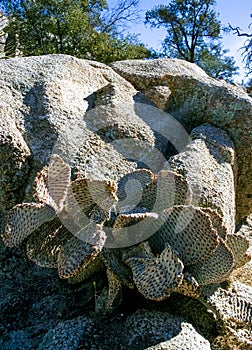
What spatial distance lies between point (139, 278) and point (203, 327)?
0.34m

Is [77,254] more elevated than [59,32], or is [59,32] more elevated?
[59,32]

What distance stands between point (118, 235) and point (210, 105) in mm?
1005

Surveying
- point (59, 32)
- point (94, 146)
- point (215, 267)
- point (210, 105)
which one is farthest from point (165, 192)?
point (59, 32)

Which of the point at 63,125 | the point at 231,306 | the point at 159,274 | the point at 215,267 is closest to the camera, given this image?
the point at 159,274

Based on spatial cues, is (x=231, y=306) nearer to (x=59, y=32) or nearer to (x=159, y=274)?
(x=159, y=274)

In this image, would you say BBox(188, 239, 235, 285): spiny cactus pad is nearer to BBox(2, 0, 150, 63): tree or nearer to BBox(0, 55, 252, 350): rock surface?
BBox(0, 55, 252, 350): rock surface

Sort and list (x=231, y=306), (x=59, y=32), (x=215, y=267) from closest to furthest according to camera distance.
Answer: (x=215, y=267)
(x=231, y=306)
(x=59, y=32)

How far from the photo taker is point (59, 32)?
877cm

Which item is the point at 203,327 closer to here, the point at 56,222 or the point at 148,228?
the point at 148,228

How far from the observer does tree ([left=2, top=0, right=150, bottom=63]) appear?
861cm

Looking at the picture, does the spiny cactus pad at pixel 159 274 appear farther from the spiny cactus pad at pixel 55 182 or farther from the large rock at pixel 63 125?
the large rock at pixel 63 125

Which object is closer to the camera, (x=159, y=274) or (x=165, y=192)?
(x=159, y=274)

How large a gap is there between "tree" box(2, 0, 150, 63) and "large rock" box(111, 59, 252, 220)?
6285mm

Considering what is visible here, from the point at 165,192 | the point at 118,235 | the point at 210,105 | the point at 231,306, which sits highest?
the point at 210,105
